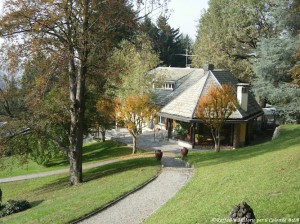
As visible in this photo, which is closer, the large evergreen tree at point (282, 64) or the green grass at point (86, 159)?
the green grass at point (86, 159)

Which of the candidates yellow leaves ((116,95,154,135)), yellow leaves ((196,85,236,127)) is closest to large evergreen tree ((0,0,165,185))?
yellow leaves ((116,95,154,135))

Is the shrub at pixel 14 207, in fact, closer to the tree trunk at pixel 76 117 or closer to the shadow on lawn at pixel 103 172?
the shadow on lawn at pixel 103 172

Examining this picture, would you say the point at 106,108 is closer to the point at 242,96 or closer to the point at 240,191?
the point at 242,96

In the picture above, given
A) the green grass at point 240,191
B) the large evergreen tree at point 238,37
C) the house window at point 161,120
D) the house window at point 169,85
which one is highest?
the large evergreen tree at point 238,37

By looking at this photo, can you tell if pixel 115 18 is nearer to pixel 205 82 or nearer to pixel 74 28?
pixel 74 28

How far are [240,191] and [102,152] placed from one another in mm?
20412

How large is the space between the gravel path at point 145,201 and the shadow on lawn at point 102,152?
10.9 meters

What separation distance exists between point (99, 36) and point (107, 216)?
28.7 feet

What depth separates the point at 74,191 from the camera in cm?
1634

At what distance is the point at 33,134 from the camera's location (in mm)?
17750

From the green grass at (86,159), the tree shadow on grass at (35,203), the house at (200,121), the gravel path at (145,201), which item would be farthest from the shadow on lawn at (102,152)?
the tree shadow on grass at (35,203)

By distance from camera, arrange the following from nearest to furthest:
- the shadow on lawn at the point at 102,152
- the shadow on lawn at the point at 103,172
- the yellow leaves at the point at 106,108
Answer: the shadow on lawn at the point at 103,172 → the yellow leaves at the point at 106,108 → the shadow on lawn at the point at 102,152

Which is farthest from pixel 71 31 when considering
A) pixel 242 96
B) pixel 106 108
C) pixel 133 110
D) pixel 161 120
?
pixel 161 120

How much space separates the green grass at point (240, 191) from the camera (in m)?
8.90
